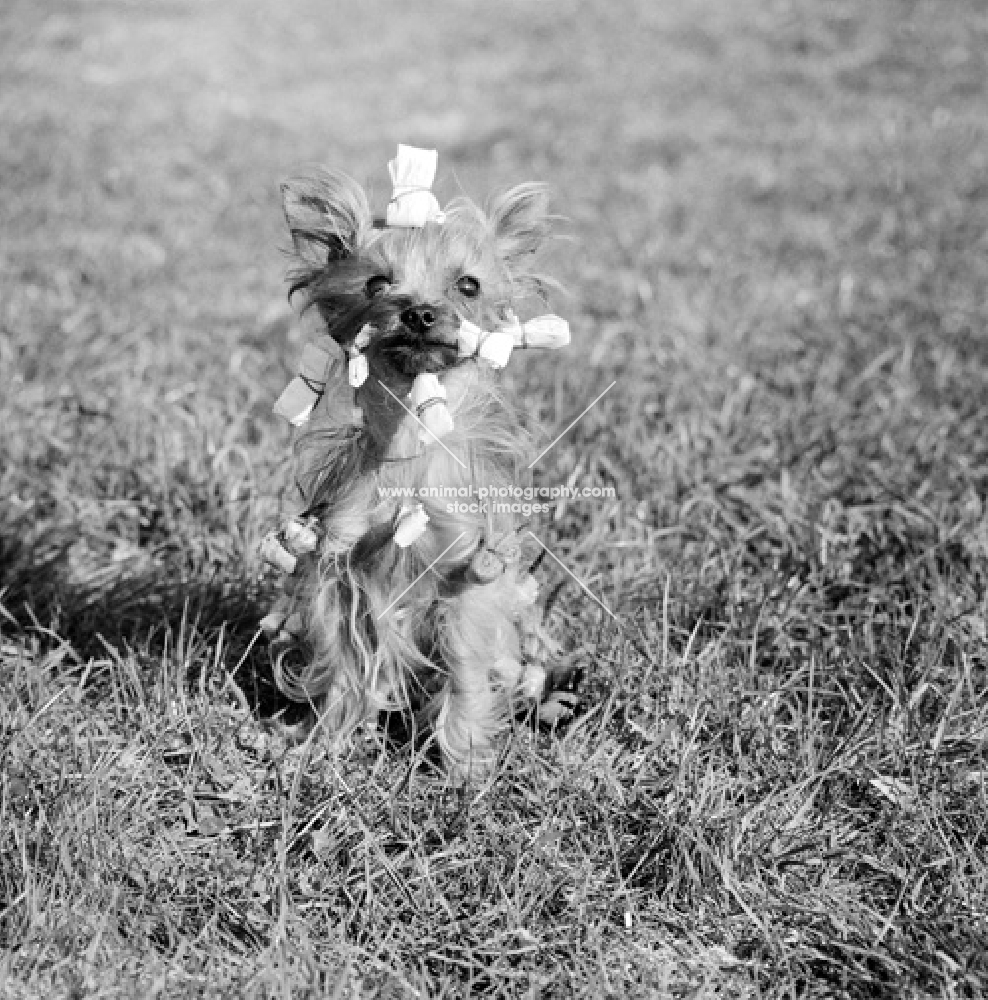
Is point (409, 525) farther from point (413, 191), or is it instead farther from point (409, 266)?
point (413, 191)

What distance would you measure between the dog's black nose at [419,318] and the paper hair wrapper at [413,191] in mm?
214

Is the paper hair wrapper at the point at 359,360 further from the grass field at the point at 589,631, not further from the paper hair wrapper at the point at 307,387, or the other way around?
the grass field at the point at 589,631

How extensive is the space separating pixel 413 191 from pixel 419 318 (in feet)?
1.04

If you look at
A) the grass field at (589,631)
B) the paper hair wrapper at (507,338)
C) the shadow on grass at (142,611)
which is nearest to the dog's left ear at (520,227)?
the paper hair wrapper at (507,338)

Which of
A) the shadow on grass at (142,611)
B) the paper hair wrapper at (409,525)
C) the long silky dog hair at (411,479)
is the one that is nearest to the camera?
the long silky dog hair at (411,479)

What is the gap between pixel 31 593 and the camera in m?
4.02

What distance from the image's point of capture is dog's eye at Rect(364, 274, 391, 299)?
2770 millimetres

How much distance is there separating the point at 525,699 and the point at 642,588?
72 cm

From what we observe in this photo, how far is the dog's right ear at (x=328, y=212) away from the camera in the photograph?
2852mm

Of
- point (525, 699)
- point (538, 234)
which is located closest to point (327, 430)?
point (538, 234)

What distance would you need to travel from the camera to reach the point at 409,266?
2764 millimetres

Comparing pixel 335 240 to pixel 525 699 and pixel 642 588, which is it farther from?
pixel 642 588

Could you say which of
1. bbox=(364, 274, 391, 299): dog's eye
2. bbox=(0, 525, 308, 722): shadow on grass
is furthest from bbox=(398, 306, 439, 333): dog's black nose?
bbox=(0, 525, 308, 722): shadow on grass

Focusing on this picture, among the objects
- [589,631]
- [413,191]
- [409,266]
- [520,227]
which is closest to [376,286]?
[409,266]
